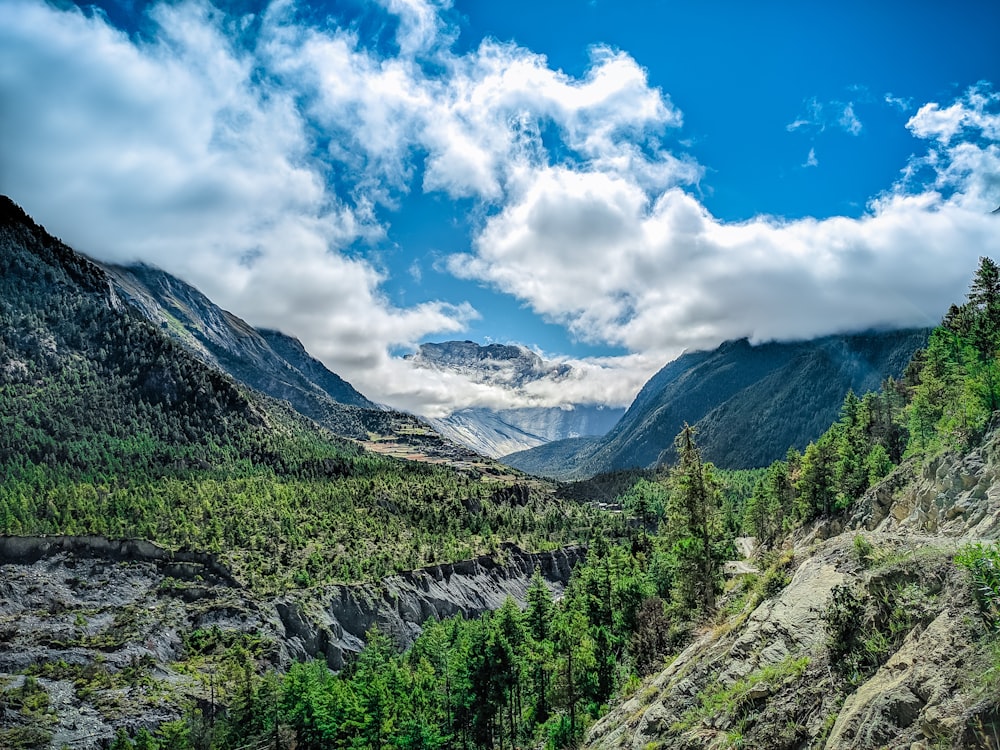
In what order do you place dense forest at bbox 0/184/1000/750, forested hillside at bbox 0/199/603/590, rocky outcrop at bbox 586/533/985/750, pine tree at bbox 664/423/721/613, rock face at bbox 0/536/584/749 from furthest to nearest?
forested hillside at bbox 0/199/603/590
rock face at bbox 0/536/584/749
dense forest at bbox 0/184/1000/750
pine tree at bbox 664/423/721/613
rocky outcrop at bbox 586/533/985/750

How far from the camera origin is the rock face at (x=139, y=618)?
65.8 meters

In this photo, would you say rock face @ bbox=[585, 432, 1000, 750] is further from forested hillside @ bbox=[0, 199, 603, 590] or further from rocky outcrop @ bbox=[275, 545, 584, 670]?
forested hillside @ bbox=[0, 199, 603, 590]

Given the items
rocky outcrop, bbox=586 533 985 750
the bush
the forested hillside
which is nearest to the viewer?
the bush

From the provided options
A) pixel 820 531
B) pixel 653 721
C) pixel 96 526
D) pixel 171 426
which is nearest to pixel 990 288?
pixel 820 531

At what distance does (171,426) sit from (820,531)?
609ft

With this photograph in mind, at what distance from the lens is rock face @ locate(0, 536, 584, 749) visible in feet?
216

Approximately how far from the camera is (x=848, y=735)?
10.6m

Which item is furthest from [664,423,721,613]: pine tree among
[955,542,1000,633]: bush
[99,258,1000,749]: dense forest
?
[955,542,1000,633]: bush

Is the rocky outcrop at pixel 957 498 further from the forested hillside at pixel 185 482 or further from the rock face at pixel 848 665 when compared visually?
the forested hillside at pixel 185 482

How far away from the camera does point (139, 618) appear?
81.6 metres

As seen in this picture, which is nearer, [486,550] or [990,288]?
[990,288]

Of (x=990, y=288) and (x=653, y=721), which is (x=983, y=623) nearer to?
(x=653, y=721)

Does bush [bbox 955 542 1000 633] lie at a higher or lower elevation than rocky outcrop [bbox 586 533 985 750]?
higher

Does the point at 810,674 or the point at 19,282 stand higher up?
the point at 19,282
